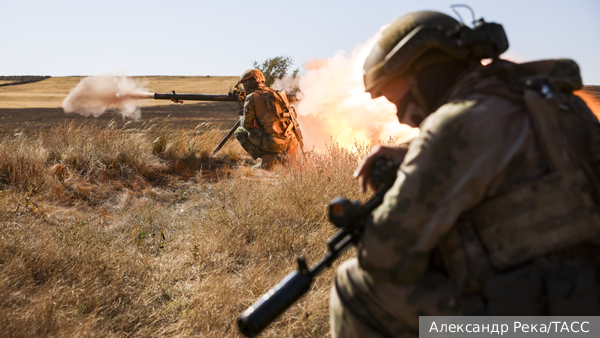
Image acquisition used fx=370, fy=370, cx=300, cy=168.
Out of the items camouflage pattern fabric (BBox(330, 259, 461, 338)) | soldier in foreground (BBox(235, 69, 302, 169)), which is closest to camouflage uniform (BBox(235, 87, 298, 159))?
soldier in foreground (BBox(235, 69, 302, 169))

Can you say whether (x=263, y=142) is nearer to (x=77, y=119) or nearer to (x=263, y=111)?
(x=263, y=111)

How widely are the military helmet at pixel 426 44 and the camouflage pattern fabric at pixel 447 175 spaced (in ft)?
0.67

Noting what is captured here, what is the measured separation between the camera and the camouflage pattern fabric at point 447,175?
1.26m

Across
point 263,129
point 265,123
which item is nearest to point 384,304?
point 265,123

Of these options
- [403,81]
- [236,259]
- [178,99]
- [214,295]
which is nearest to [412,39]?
[403,81]

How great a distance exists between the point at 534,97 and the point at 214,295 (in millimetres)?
2383

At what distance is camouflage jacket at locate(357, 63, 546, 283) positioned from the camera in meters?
1.26

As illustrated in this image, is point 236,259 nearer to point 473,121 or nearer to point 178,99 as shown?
point 473,121

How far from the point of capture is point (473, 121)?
1280 mm

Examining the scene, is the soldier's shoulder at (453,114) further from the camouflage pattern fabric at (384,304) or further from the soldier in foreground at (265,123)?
the soldier in foreground at (265,123)

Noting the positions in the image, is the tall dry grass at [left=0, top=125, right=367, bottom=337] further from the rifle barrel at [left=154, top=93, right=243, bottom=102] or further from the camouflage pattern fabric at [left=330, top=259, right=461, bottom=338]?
the rifle barrel at [left=154, top=93, right=243, bottom=102]

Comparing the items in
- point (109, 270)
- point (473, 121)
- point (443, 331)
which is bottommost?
point (109, 270)

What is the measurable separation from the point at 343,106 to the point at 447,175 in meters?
7.19

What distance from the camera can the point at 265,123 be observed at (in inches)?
319
